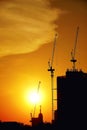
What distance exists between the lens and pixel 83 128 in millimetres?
189625

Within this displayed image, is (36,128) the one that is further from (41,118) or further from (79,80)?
(79,80)

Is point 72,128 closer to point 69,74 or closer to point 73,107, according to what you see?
point 73,107

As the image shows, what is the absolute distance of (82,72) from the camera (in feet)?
653

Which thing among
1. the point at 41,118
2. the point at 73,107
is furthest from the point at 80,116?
the point at 41,118

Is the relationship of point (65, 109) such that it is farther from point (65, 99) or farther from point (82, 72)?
point (82, 72)

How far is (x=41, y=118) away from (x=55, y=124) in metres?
9.13

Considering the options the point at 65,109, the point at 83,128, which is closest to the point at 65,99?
the point at 65,109

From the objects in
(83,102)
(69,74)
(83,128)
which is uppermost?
(69,74)

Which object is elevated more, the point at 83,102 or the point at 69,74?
the point at 69,74

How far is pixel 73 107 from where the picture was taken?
199250 mm

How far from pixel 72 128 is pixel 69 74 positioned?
25777 mm

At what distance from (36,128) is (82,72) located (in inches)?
1364

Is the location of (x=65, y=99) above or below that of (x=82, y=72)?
below

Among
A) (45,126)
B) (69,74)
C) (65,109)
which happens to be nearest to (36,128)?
(45,126)
